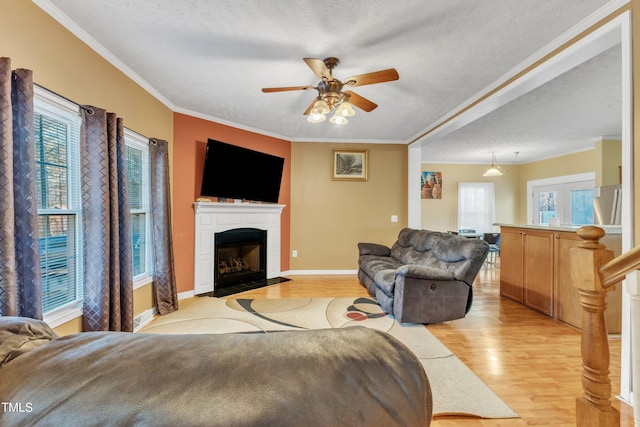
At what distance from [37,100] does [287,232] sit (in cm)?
384

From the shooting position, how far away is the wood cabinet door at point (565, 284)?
2996 millimetres

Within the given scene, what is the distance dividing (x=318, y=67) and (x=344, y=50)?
35 centimetres

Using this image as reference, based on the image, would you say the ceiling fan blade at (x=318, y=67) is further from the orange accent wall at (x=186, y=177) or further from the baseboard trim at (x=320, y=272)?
the baseboard trim at (x=320, y=272)

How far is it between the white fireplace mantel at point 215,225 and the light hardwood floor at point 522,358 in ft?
2.10

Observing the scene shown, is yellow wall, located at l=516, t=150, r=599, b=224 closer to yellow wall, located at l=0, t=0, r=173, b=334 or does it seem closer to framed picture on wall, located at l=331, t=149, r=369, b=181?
framed picture on wall, located at l=331, t=149, r=369, b=181

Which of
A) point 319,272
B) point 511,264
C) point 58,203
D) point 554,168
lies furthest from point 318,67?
point 554,168

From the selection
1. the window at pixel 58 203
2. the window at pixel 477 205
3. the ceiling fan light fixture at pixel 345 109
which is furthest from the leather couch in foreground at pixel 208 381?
the window at pixel 477 205

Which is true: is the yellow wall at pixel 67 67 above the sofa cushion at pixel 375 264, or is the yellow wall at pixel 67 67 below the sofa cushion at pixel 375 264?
above

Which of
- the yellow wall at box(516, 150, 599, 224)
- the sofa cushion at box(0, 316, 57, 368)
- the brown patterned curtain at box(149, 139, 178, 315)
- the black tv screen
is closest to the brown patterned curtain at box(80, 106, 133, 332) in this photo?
the brown patterned curtain at box(149, 139, 178, 315)

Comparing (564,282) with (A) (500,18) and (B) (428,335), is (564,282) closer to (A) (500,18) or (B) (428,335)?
(B) (428,335)

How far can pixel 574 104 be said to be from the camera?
146 inches

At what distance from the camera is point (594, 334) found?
3.65 ft

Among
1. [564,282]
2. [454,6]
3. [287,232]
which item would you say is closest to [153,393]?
[454,6]

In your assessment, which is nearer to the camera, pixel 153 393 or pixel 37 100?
pixel 153 393
